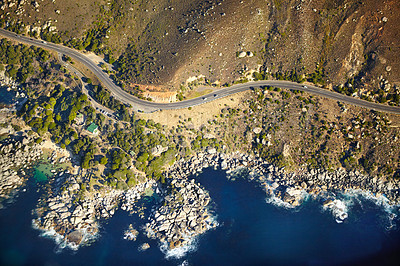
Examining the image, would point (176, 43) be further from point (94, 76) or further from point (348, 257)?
point (348, 257)

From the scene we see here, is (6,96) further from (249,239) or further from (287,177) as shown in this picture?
(287,177)

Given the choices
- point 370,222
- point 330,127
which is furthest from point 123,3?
point 370,222

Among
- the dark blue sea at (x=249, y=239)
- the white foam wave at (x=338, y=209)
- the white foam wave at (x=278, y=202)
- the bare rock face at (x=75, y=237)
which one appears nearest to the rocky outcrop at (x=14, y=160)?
the dark blue sea at (x=249, y=239)

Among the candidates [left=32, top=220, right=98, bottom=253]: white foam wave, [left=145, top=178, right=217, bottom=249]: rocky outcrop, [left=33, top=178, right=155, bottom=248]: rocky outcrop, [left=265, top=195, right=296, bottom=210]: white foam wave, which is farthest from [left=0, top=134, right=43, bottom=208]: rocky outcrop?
[left=265, top=195, right=296, bottom=210]: white foam wave

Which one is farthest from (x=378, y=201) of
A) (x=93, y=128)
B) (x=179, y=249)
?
(x=93, y=128)

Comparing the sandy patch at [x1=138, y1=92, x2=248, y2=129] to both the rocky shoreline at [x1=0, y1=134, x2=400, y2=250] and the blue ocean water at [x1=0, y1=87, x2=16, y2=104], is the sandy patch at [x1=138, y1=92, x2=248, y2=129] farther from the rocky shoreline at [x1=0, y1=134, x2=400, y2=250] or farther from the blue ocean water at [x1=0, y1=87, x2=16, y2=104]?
the blue ocean water at [x1=0, y1=87, x2=16, y2=104]
